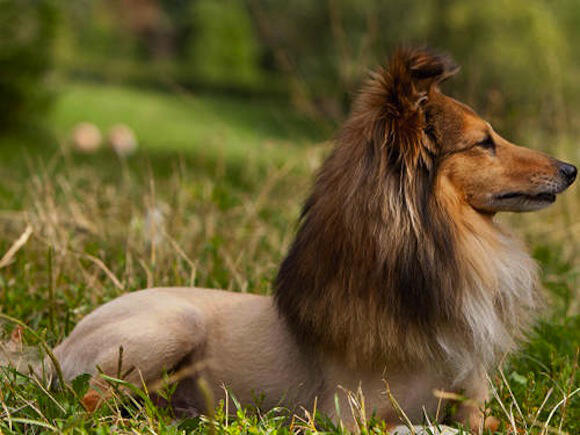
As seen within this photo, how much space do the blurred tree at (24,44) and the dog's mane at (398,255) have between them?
469 inches

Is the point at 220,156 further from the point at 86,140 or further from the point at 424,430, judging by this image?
the point at 86,140

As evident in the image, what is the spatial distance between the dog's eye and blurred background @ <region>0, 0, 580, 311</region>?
812mm

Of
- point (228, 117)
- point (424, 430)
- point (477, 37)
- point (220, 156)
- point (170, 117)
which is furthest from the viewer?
point (228, 117)

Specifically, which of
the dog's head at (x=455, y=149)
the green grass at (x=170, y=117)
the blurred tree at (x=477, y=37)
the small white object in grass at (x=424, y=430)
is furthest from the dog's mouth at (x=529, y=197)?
the green grass at (x=170, y=117)

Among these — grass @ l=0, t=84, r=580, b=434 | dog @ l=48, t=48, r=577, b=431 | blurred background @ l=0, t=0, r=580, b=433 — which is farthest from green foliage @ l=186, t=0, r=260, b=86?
dog @ l=48, t=48, r=577, b=431

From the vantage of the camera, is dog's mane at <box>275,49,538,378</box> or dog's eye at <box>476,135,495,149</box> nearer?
dog's mane at <box>275,49,538,378</box>

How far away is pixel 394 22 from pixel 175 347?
15.7m

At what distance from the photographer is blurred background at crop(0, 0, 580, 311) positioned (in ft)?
18.9

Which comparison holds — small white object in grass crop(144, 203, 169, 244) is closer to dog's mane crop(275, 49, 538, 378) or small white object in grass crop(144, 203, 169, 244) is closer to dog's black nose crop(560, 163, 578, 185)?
dog's mane crop(275, 49, 538, 378)

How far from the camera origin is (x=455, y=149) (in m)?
3.54

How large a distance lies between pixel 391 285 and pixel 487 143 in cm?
78

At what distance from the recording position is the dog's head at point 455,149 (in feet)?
11.3

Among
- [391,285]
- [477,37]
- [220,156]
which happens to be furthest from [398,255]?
[477,37]

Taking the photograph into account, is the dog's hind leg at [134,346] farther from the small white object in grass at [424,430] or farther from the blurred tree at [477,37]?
the blurred tree at [477,37]
